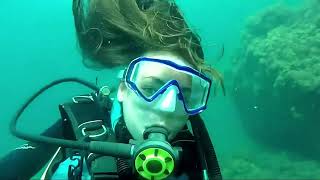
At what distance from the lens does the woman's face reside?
1.99 meters

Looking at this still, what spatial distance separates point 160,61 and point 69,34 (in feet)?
169

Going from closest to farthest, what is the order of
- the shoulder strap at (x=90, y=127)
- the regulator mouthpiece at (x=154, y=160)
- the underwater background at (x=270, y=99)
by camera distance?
the regulator mouthpiece at (x=154, y=160), the shoulder strap at (x=90, y=127), the underwater background at (x=270, y=99)

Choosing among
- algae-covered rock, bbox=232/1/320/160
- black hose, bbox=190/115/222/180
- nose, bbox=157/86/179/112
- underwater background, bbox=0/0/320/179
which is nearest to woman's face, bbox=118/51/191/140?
nose, bbox=157/86/179/112

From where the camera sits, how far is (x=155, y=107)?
200cm

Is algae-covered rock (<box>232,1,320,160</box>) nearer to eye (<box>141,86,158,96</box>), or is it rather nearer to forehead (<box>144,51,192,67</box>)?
forehead (<box>144,51,192,67</box>)

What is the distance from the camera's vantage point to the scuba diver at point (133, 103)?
1.93m

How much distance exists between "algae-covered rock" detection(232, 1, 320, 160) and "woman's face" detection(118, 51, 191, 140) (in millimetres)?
8289

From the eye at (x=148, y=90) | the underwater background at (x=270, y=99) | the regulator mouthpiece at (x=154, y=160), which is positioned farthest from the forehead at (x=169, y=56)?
the regulator mouthpiece at (x=154, y=160)

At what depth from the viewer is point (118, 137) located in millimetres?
2209

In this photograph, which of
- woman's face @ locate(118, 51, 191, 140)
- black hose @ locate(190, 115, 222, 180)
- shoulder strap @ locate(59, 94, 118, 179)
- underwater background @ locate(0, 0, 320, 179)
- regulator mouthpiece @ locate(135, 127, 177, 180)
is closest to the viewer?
regulator mouthpiece @ locate(135, 127, 177, 180)

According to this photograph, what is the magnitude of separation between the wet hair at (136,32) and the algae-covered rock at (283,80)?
807cm

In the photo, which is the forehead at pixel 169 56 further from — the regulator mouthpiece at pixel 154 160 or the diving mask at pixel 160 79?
the regulator mouthpiece at pixel 154 160

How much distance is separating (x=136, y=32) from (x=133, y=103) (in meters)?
0.43

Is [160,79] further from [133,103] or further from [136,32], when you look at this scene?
[136,32]
